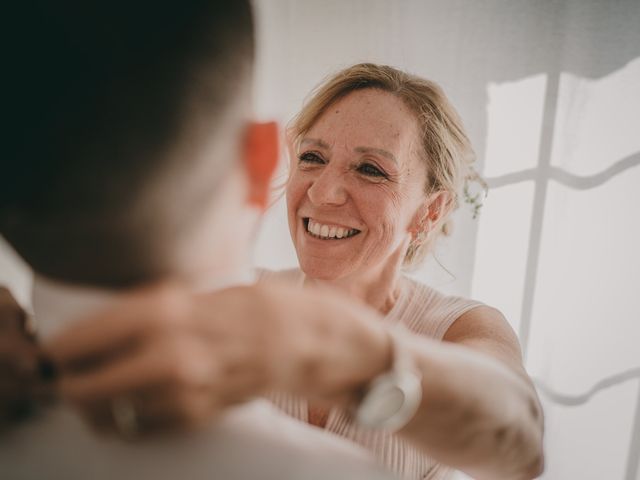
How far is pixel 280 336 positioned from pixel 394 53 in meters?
1.91

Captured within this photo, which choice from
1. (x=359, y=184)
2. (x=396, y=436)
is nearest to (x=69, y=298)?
(x=396, y=436)

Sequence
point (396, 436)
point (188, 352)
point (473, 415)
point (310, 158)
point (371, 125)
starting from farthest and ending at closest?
point (310, 158) → point (371, 125) → point (396, 436) → point (473, 415) → point (188, 352)

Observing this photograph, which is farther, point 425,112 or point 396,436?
point 425,112

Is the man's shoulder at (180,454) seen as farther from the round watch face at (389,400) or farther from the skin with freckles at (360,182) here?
the skin with freckles at (360,182)

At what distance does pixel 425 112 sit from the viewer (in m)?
1.31

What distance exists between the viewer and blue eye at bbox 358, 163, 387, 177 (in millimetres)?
1239

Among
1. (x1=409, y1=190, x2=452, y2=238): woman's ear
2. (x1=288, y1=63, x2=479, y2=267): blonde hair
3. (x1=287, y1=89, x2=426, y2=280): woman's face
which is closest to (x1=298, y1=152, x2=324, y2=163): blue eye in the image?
(x1=287, y1=89, x2=426, y2=280): woman's face

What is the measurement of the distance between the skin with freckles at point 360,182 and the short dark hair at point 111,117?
0.88 metres

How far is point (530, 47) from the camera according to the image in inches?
71.0

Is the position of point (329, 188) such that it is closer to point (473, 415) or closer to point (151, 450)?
point (473, 415)

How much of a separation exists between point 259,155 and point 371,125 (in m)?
0.88

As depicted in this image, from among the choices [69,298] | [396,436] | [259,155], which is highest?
[259,155]

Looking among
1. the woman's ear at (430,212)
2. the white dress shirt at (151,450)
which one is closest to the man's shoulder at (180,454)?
the white dress shirt at (151,450)

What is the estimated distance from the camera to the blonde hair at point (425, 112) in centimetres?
130
